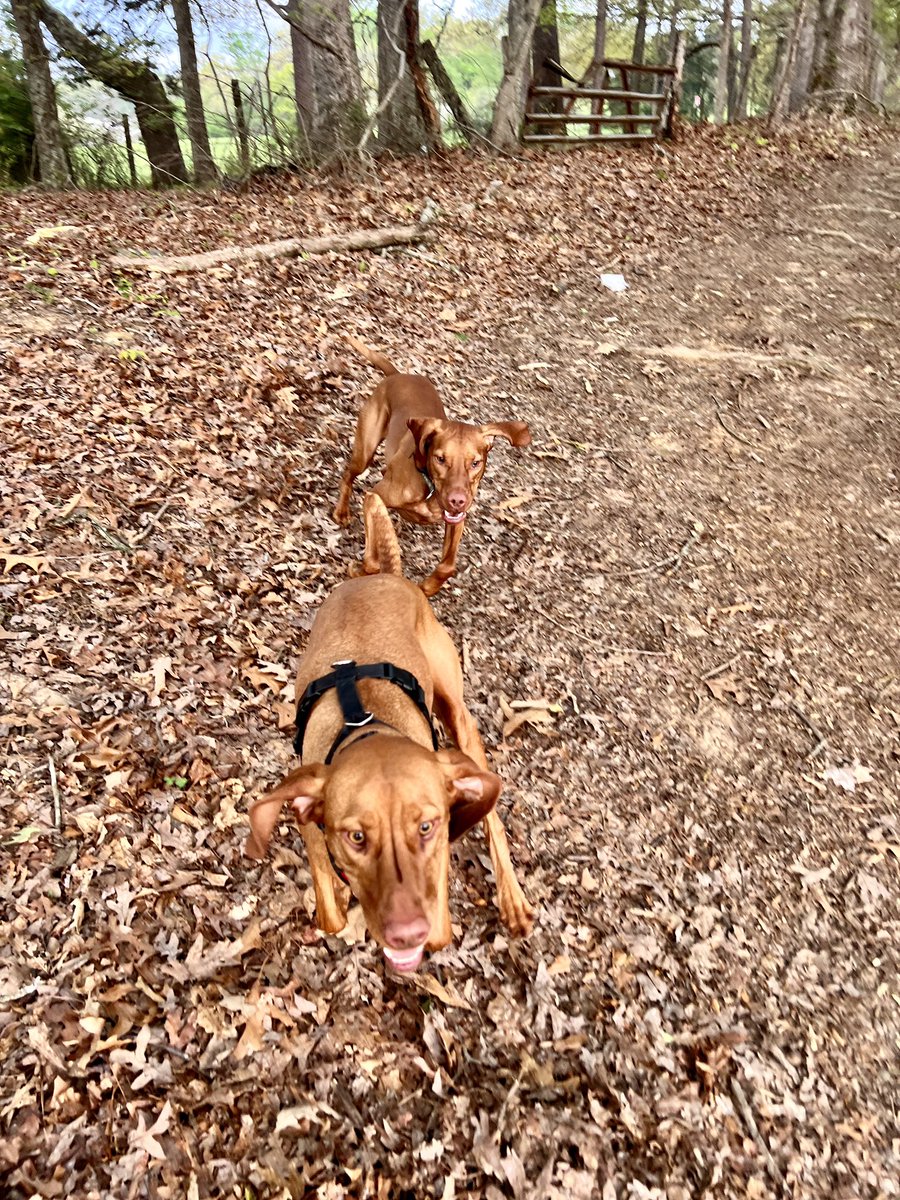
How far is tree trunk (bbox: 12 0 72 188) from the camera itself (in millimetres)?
13914

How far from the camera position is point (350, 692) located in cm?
323

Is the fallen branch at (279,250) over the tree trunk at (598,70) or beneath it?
beneath

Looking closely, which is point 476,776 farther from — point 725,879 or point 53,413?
point 53,413

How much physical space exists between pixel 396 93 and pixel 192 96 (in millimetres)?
4688

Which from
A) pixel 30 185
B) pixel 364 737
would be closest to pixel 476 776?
pixel 364 737

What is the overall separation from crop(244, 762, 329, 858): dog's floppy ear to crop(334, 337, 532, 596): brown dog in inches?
77.2

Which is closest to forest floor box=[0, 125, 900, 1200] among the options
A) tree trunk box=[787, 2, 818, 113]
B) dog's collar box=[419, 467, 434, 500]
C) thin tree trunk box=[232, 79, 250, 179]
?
dog's collar box=[419, 467, 434, 500]

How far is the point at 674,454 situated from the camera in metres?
7.48

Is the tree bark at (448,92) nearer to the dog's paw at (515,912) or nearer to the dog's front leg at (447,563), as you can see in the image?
the dog's front leg at (447,563)

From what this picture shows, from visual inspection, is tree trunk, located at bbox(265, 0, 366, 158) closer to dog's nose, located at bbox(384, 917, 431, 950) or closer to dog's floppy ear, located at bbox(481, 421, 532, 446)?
dog's floppy ear, located at bbox(481, 421, 532, 446)

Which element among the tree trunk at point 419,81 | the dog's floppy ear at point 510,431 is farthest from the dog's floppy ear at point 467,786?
the tree trunk at point 419,81

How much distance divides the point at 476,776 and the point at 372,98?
643 inches

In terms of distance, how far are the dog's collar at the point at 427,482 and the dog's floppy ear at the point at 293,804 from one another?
9.97 feet

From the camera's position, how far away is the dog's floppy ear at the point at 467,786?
9.46 feet
